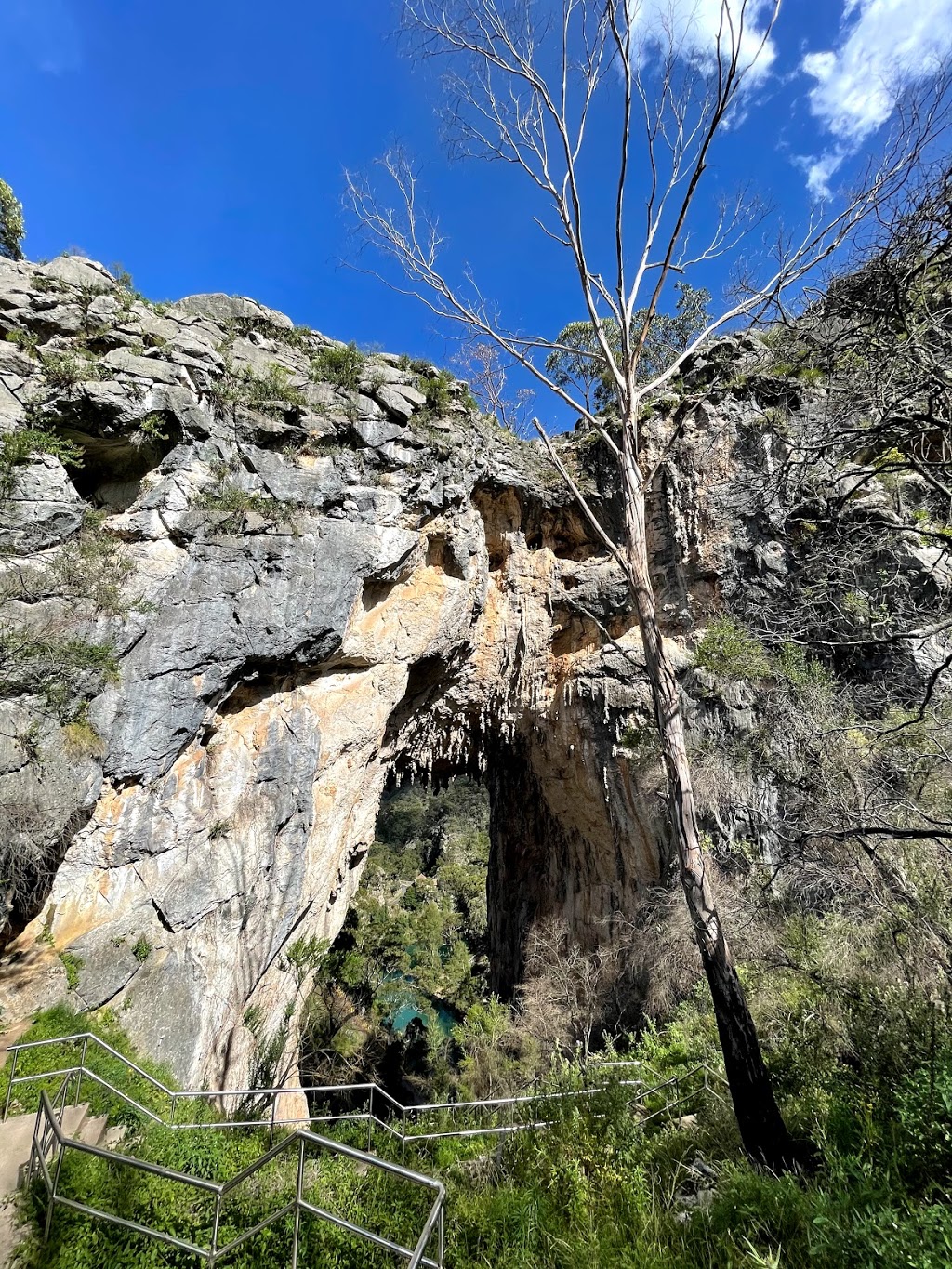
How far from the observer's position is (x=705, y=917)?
412 cm

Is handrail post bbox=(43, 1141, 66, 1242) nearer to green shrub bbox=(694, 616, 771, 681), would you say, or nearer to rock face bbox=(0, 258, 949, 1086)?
rock face bbox=(0, 258, 949, 1086)

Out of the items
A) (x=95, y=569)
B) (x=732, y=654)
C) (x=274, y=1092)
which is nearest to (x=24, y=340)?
(x=95, y=569)

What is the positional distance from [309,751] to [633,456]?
22.7ft

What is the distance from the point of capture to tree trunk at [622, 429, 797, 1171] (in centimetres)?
357

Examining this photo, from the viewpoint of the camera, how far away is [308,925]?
395 inches

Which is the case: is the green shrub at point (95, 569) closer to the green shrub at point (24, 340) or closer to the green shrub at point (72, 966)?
the green shrub at point (24, 340)

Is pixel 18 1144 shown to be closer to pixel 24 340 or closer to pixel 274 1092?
pixel 274 1092

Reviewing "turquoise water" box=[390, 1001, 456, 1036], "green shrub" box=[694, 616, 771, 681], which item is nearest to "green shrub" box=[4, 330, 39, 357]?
"green shrub" box=[694, 616, 771, 681]

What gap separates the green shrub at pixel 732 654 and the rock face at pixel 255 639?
2.46 feet

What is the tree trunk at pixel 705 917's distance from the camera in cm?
357

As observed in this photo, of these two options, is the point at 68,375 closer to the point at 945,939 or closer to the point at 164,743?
the point at 164,743

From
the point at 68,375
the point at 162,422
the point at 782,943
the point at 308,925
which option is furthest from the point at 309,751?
the point at 782,943

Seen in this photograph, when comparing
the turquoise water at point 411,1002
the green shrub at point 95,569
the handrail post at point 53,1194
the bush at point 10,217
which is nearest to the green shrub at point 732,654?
the green shrub at point 95,569

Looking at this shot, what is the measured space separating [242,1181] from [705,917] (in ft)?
10.1
